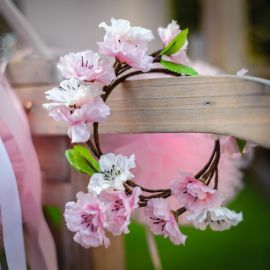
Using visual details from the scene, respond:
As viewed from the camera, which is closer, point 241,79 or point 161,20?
point 241,79

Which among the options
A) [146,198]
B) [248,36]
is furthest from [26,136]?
[248,36]

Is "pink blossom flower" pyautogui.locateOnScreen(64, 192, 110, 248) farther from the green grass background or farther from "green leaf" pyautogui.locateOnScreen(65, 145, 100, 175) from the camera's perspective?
the green grass background

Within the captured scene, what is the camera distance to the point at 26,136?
50 cm

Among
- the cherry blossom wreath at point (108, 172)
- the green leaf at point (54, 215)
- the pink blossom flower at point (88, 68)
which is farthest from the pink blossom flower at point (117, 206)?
the green leaf at point (54, 215)

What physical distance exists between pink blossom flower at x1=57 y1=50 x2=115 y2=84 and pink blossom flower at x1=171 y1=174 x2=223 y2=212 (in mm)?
114

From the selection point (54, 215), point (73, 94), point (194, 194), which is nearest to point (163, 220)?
point (194, 194)

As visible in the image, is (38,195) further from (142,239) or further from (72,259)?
(142,239)

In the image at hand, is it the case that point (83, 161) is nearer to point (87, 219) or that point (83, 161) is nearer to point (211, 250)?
point (87, 219)

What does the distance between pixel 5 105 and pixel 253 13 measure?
2.45 meters

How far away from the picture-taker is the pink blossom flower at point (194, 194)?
15.2 inches

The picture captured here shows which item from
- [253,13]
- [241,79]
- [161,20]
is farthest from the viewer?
[253,13]

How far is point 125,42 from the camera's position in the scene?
0.40 metres

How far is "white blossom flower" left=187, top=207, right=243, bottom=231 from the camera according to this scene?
0.39 m

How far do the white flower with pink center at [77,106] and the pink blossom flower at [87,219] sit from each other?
5 centimetres
